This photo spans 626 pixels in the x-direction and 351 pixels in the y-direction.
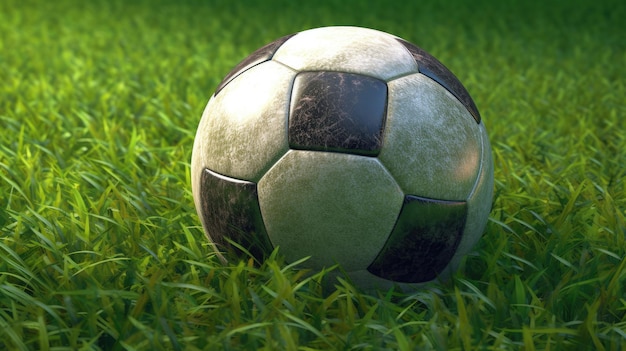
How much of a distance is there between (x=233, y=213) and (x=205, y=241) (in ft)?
1.39

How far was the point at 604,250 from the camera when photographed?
95.4 inches

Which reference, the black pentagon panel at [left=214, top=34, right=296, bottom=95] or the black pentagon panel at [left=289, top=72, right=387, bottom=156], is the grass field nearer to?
the black pentagon panel at [left=289, top=72, right=387, bottom=156]

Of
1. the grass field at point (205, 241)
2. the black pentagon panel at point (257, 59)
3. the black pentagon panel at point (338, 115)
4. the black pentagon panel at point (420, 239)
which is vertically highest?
the black pentagon panel at point (257, 59)

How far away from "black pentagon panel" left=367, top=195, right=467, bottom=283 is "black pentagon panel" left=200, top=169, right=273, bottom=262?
0.35m

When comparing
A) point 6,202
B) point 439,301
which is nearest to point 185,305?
point 439,301

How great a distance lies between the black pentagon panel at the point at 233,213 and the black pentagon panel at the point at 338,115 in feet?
0.71

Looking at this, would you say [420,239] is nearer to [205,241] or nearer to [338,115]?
[338,115]

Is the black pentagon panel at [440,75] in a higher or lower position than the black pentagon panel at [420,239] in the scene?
higher

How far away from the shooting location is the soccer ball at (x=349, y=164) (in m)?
2.08

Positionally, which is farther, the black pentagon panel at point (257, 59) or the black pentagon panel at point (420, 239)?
the black pentagon panel at point (257, 59)

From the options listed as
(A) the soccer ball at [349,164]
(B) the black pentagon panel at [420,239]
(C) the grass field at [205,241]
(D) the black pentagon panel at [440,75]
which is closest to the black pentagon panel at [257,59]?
(A) the soccer ball at [349,164]

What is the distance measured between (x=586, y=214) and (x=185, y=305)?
1.58m

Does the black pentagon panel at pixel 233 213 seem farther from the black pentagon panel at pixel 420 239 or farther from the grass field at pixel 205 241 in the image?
the black pentagon panel at pixel 420 239

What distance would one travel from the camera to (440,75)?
7.64 feet
